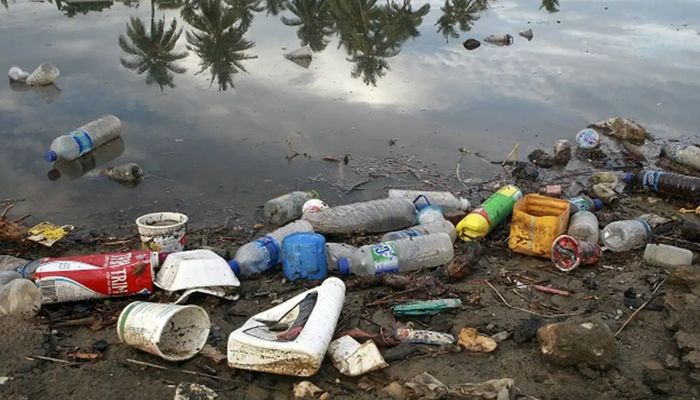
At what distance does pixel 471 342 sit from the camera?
311 cm

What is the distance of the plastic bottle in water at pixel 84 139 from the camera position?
555cm

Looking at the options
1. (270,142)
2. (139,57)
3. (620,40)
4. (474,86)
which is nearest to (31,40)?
(139,57)

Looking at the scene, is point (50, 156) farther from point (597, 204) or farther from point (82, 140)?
point (597, 204)

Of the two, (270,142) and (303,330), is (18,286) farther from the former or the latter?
(270,142)

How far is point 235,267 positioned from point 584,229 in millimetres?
2495

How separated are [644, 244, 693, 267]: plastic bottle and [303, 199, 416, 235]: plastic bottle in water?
1684 mm

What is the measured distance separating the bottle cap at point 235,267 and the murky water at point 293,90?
3.41 feet

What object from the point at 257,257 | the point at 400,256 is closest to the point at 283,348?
the point at 257,257

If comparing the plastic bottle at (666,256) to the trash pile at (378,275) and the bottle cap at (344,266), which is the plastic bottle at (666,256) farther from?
the bottle cap at (344,266)

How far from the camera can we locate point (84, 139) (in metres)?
5.73

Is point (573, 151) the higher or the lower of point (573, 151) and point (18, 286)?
the lower

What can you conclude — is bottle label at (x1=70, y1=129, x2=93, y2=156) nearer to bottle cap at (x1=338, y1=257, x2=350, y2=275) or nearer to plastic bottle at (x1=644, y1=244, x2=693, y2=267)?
bottle cap at (x1=338, y1=257, x2=350, y2=275)

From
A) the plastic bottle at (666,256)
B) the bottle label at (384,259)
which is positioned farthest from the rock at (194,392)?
the plastic bottle at (666,256)

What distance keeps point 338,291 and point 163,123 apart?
13.5 ft
